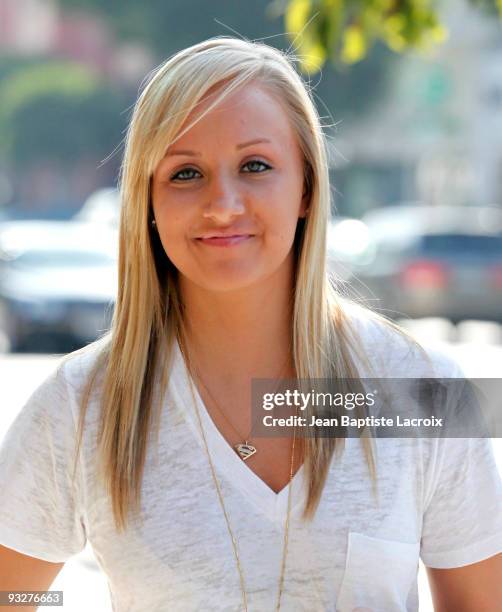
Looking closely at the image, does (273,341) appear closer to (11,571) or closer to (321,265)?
(321,265)

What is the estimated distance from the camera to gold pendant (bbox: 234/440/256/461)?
2.04 metres

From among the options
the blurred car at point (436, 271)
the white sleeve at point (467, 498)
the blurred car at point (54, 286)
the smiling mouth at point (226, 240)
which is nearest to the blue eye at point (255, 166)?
the smiling mouth at point (226, 240)

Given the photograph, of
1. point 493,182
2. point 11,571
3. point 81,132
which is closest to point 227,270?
point 11,571

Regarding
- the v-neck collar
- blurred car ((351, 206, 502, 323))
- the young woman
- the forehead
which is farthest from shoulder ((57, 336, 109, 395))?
blurred car ((351, 206, 502, 323))

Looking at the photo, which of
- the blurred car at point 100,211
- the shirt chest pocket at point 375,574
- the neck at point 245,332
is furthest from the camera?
the blurred car at point 100,211

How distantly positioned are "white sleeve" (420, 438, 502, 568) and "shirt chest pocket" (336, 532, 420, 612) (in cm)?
8

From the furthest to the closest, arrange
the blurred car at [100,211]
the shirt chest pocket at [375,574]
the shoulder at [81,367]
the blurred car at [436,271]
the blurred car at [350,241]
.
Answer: the blurred car at [100,211], the blurred car at [350,241], the blurred car at [436,271], the shoulder at [81,367], the shirt chest pocket at [375,574]

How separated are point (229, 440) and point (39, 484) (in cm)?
33

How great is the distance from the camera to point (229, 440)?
6.77ft

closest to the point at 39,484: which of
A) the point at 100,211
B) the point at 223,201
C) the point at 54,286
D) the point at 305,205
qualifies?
the point at 223,201

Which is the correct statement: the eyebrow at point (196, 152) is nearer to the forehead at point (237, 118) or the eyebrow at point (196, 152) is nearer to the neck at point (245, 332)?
the forehead at point (237, 118)

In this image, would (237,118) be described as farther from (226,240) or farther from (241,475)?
(241,475)

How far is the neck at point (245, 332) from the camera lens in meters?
2.16

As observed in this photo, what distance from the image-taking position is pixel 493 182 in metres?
41.3
